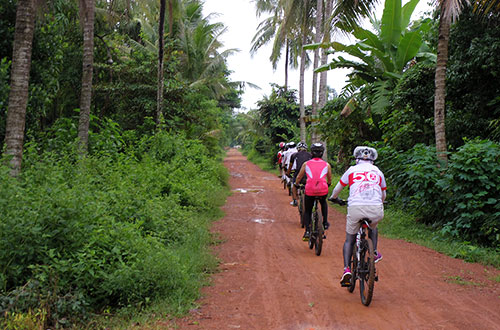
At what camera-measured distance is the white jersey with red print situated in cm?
527

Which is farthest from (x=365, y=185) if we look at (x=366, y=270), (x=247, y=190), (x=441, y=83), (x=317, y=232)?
(x=247, y=190)

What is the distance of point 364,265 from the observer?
5.29 meters

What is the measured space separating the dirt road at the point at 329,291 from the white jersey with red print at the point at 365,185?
1.21 metres

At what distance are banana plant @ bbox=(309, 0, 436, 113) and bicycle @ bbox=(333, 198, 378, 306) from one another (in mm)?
8163

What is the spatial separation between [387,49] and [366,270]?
33.5ft

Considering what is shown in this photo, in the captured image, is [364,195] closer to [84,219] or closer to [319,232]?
[319,232]

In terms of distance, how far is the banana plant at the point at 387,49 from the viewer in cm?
1302

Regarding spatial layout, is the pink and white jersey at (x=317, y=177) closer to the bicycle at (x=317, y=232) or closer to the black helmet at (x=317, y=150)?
the black helmet at (x=317, y=150)

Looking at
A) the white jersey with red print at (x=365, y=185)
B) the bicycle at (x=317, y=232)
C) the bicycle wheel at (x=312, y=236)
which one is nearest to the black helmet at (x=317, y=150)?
the bicycle at (x=317, y=232)

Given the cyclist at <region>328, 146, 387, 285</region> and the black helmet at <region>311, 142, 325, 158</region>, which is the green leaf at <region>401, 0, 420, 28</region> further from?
the cyclist at <region>328, 146, 387, 285</region>

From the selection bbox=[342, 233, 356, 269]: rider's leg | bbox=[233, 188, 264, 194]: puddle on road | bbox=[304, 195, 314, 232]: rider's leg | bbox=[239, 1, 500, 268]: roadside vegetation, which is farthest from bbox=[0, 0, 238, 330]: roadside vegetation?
bbox=[239, 1, 500, 268]: roadside vegetation

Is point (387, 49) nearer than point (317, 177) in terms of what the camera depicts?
No

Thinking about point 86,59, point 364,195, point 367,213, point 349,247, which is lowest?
point 349,247

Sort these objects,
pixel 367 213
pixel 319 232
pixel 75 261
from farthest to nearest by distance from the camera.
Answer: pixel 319 232
pixel 367 213
pixel 75 261
